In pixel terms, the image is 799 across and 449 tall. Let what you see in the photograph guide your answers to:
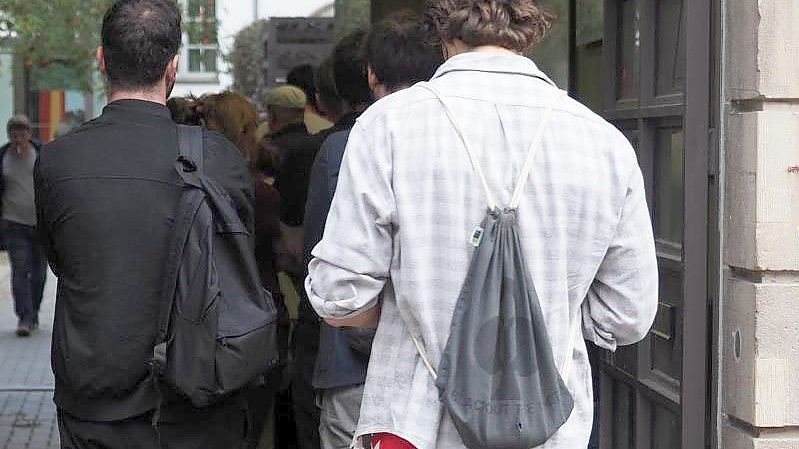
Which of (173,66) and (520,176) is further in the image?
(173,66)

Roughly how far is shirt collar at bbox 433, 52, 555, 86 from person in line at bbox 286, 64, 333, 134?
3.93 metres

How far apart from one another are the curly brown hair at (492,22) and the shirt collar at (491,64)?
0.04 m

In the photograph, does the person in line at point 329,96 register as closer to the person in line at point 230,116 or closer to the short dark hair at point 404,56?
the person in line at point 230,116

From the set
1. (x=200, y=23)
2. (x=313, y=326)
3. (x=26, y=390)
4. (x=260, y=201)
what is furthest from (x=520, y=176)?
(x=200, y=23)

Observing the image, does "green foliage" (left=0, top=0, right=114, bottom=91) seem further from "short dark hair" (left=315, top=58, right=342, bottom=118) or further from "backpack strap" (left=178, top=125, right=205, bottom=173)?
"backpack strap" (left=178, top=125, right=205, bottom=173)

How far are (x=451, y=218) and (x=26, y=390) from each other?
7.23 meters

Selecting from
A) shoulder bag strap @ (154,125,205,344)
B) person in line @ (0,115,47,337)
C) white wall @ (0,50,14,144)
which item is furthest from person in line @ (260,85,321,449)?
white wall @ (0,50,14,144)

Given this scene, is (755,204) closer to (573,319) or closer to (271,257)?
(573,319)

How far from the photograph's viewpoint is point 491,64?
271 cm

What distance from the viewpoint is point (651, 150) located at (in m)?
4.25

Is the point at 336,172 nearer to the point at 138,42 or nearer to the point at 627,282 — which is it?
the point at 138,42

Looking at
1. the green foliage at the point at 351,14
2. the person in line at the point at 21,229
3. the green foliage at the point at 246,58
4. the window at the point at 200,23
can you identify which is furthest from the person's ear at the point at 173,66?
the green foliage at the point at 246,58

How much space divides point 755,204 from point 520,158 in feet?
4.37

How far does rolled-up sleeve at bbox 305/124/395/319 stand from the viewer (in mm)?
2596
